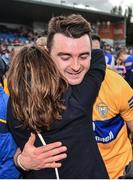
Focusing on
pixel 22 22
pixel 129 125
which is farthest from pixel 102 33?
pixel 129 125

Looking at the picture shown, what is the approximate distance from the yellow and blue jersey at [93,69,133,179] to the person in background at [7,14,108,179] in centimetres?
37

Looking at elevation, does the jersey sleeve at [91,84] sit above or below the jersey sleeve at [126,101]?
above

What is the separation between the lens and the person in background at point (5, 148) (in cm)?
186

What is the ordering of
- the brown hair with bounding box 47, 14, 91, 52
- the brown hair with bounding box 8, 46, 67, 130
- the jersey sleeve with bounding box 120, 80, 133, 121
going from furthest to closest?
the jersey sleeve with bounding box 120, 80, 133, 121, the brown hair with bounding box 47, 14, 91, 52, the brown hair with bounding box 8, 46, 67, 130

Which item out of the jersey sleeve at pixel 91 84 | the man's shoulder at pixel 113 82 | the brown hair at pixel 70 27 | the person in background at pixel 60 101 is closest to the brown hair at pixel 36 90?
the person in background at pixel 60 101

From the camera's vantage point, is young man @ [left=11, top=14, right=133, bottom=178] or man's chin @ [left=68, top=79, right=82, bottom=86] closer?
man's chin @ [left=68, top=79, right=82, bottom=86]

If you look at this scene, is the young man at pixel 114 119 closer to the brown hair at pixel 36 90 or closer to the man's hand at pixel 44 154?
the brown hair at pixel 36 90

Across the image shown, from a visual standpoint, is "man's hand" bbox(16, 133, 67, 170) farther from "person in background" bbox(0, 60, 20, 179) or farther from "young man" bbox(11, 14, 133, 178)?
"young man" bbox(11, 14, 133, 178)

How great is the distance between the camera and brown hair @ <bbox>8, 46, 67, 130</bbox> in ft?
5.24

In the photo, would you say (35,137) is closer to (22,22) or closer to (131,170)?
(131,170)

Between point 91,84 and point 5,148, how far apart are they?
536 millimetres

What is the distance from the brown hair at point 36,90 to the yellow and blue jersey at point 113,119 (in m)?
0.68

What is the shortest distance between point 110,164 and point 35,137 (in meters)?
0.86

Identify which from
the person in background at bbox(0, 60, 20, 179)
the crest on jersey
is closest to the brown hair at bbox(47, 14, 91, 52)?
the person in background at bbox(0, 60, 20, 179)
